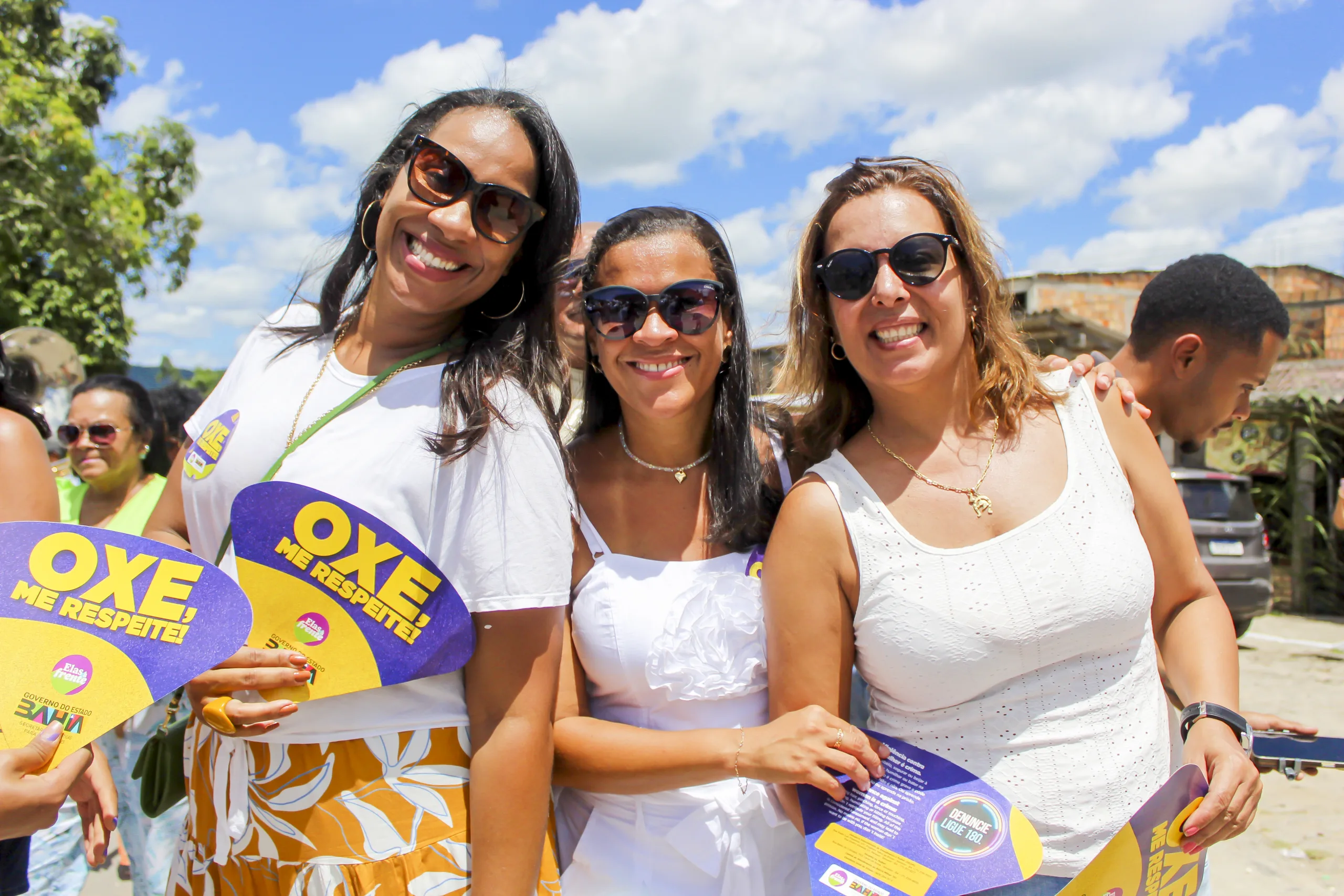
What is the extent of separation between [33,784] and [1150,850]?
1.70 metres

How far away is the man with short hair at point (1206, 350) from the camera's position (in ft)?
8.23

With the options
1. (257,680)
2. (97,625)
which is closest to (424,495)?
(257,680)

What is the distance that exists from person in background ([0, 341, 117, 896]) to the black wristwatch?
192 cm

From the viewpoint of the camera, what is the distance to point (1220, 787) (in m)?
1.56

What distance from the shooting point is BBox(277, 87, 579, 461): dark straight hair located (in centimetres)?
168

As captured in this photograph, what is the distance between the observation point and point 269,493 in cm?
146

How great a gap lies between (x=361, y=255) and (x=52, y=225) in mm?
12070

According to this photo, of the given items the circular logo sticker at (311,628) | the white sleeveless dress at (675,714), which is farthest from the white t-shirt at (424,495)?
the white sleeveless dress at (675,714)

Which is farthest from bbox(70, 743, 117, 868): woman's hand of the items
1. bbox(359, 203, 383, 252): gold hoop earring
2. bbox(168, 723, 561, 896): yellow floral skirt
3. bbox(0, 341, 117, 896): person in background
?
bbox(359, 203, 383, 252): gold hoop earring

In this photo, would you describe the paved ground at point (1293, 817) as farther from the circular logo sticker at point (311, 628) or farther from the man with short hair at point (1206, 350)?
the circular logo sticker at point (311, 628)

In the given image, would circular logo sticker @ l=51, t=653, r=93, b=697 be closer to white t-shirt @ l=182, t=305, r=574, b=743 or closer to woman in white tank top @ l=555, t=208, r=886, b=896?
white t-shirt @ l=182, t=305, r=574, b=743

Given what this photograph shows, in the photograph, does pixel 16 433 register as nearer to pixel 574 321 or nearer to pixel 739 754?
pixel 574 321

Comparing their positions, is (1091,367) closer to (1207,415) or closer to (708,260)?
(1207,415)

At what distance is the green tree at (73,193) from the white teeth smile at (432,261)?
11730mm
